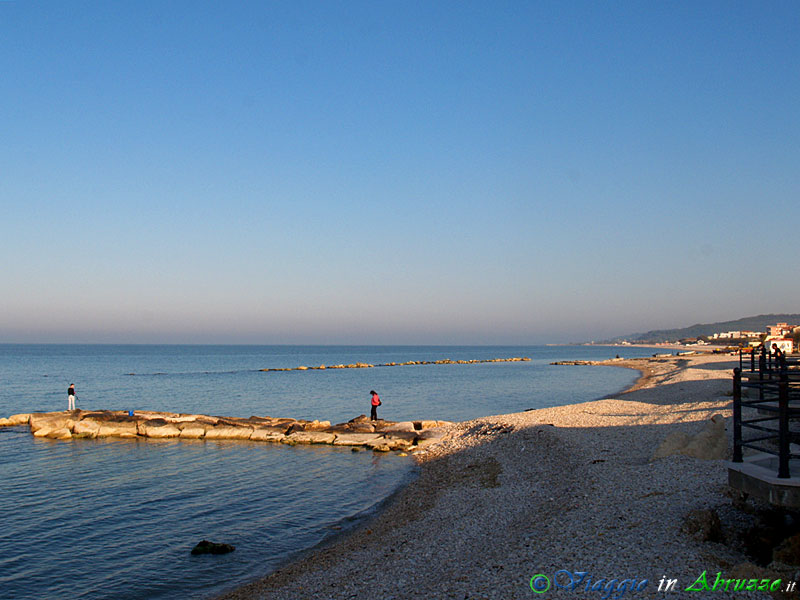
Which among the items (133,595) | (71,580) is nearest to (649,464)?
(133,595)

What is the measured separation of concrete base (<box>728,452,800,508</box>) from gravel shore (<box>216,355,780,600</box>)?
46.0 inches

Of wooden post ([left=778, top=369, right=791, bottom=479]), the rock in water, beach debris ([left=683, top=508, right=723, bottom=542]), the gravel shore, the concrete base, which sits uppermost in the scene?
wooden post ([left=778, top=369, right=791, bottom=479])

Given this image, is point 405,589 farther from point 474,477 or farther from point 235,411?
point 235,411

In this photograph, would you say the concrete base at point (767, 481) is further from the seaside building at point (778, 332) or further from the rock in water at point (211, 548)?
the seaside building at point (778, 332)

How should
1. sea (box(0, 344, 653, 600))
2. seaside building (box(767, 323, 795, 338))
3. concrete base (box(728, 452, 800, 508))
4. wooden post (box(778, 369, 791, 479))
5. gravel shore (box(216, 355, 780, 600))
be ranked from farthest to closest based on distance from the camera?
seaside building (box(767, 323, 795, 338)) → sea (box(0, 344, 653, 600)) → gravel shore (box(216, 355, 780, 600)) → wooden post (box(778, 369, 791, 479)) → concrete base (box(728, 452, 800, 508))

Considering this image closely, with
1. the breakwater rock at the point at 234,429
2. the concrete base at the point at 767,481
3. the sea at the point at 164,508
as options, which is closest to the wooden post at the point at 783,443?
the concrete base at the point at 767,481

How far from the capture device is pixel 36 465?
86.1ft

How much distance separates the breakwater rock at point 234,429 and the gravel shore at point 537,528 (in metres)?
7.50

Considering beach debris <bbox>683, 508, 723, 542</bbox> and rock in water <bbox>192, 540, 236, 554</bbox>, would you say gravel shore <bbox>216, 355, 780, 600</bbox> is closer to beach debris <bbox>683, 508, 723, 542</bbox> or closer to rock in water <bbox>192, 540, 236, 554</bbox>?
beach debris <bbox>683, 508, 723, 542</bbox>

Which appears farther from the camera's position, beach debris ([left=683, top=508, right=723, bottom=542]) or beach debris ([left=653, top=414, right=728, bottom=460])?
beach debris ([left=653, top=414, right=728, bottom=460])

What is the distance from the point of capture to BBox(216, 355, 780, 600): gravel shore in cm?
917

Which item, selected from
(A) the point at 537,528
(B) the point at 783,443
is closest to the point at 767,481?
(B) the point at 783,443

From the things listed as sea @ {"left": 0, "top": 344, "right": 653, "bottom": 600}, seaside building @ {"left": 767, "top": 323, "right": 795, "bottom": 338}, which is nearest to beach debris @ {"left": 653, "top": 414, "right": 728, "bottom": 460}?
sea @ {"left": 0, "top": 344, "right": 653, "bottom": 600}

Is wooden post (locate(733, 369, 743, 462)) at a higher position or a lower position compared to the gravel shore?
higher
